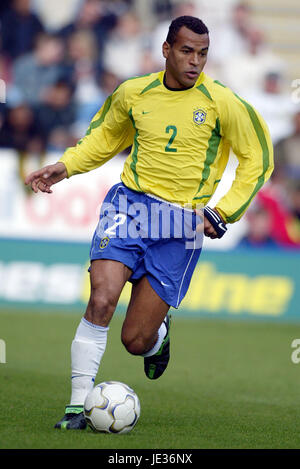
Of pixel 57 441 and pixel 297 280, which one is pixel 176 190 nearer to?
pixel 57 441

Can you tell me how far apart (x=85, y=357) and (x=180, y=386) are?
2.41 metres

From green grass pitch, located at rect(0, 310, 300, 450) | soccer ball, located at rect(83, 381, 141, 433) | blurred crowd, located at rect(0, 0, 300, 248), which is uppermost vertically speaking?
blurred crowd, located at rect(0, 0, 300, 248)

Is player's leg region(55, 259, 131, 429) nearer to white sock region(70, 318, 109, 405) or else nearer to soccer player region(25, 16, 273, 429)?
white sock region(70, 318, 109, 405)

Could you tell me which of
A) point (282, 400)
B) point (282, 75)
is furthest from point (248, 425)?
point (282, 75)

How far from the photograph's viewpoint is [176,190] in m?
5.93

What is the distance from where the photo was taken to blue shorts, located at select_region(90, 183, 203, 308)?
572 cm

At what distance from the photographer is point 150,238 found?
5902mm

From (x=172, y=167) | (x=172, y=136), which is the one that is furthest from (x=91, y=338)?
(x=172, y=136)

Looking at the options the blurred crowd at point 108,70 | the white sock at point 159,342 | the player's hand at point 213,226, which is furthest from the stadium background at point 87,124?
the player's hand at point 213,226

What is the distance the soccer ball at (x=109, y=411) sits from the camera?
5152 mm

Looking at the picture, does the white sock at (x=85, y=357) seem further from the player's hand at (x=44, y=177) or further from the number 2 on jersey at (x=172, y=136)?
the number 2 on jersey at (x=172, y=136)

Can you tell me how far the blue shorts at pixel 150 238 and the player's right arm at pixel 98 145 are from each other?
13.2 inches

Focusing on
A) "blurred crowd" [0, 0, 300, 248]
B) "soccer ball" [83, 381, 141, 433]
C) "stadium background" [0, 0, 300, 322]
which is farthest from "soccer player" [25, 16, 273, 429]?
"blurred crowd" [0, 0, 300, 248]

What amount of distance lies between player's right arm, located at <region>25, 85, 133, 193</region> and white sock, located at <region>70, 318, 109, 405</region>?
1.10 metres
